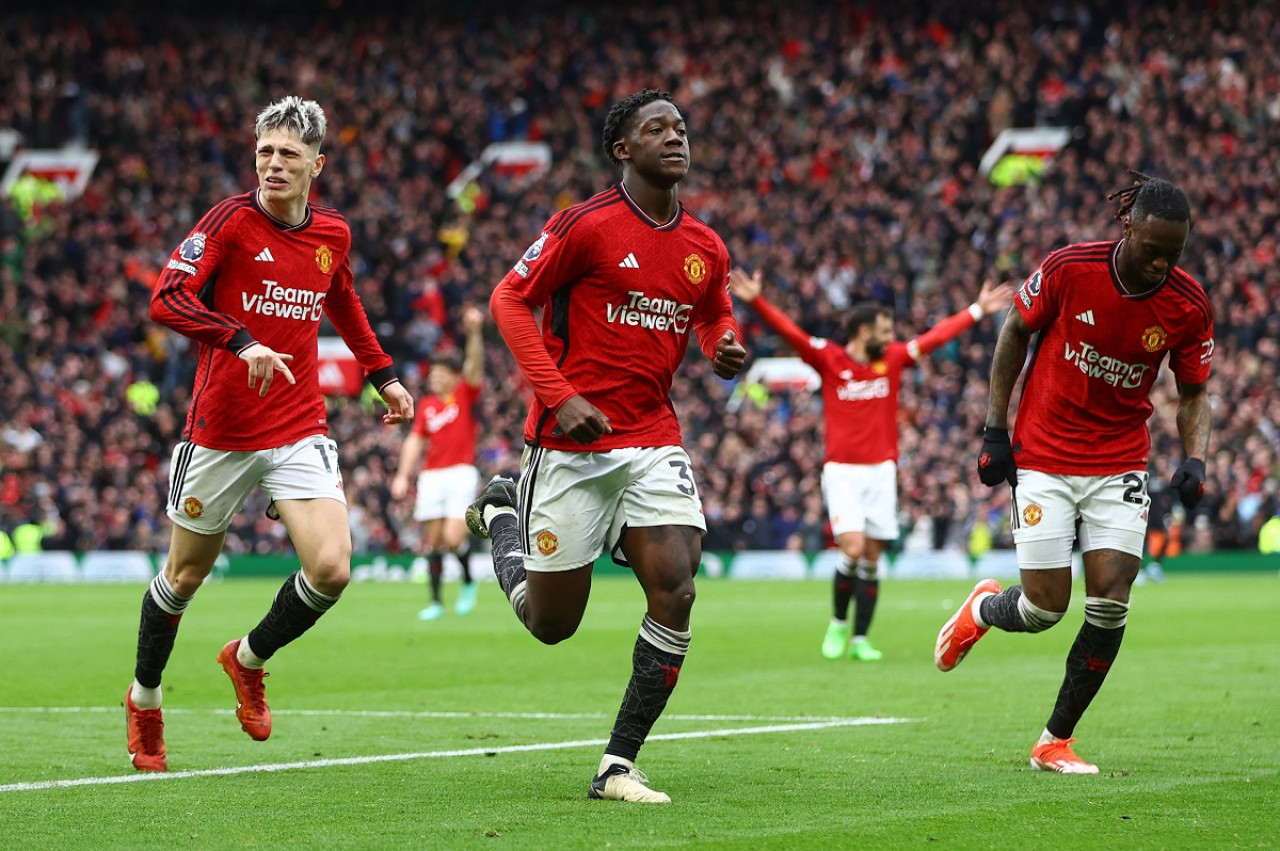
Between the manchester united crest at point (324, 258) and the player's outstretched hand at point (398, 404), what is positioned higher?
the manchester united crest at point (324, 258)

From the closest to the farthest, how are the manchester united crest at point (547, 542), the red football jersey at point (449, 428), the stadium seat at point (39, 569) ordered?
1. the manchester united crest at point (547, 542)
2. the red football jersey at point (449, 428)
3. the stadium seat at point (39, 569)

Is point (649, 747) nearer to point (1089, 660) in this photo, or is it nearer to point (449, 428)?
point (1089, 660)

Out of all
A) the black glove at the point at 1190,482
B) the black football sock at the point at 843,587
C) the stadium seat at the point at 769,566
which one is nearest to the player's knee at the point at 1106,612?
the black glove at the point at 1190,482

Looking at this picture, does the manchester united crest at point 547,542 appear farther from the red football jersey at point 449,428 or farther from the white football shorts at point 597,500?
the red football jersey at point 449,428

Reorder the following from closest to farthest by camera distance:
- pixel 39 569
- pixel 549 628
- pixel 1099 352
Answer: pixel 549 628
pixel 1099 352
pixel 39 569

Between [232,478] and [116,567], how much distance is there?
79.4ft

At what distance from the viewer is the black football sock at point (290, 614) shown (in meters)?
7.77

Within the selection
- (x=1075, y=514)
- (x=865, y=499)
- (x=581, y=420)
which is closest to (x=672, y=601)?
(x=581, y=420)

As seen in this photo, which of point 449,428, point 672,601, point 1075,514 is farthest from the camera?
point 449,428

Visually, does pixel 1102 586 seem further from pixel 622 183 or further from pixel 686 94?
pixel 686 94

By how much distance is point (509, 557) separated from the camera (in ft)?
25.0

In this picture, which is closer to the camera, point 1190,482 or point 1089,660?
point 1190,482

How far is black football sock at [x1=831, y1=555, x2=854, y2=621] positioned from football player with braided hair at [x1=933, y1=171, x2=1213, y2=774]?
608 centimetres

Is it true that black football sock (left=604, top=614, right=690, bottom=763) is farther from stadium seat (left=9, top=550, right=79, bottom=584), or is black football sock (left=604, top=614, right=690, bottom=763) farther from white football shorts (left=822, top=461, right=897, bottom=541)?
stadium seat (left=9, top=550, right=79, bottom=584)
